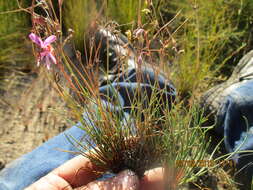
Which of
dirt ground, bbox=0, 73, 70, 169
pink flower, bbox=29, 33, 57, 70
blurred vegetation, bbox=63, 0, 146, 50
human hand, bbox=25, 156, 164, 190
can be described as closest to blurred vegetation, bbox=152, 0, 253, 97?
blurred vegetation, bbox=63, 0, 146, 50

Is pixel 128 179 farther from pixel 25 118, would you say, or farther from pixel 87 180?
pixel 25 118

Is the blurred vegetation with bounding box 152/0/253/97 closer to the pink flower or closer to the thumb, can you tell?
the thumb

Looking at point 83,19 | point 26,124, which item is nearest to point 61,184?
point 26,124

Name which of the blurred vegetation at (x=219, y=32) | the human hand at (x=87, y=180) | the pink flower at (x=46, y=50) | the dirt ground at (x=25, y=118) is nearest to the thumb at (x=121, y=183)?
the human hand at (x=87, y=180)

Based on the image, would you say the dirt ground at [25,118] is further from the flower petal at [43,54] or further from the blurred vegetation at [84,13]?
the flower petal at [43,54]

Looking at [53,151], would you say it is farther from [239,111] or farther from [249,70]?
[249,70]

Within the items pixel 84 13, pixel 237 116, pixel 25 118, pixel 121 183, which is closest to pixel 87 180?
pixel 121 183

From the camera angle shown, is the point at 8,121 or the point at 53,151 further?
the point at 8,121

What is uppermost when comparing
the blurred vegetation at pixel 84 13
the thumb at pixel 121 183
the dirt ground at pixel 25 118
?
the blurred vegetation at pixel 84 13
